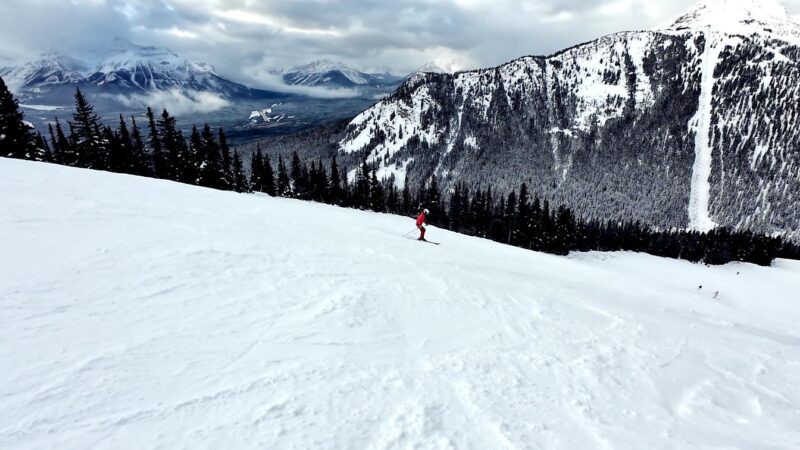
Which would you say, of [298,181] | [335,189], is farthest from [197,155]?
[298,181]

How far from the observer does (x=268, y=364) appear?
20.3 ft

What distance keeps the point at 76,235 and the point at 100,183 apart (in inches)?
439

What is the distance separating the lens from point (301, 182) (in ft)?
274

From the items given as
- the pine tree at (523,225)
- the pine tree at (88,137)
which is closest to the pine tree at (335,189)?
the pine tree at (88,137)

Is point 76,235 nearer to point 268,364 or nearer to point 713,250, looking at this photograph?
point 268,364

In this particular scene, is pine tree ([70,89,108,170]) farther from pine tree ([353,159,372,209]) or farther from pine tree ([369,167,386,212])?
pine tree ([369,167,386,212])

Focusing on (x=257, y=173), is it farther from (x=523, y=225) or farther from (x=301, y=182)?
(x=523, y=225)

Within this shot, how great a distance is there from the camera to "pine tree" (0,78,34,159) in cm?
4034

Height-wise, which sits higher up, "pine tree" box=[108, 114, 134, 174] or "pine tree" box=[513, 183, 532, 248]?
"pine tree" box=[108, 114, 134, 174]

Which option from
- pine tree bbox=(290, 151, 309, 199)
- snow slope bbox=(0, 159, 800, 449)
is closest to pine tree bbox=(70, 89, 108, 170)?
pine tree bbox=(290, 151, 309, 199)

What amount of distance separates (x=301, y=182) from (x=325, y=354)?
80328 mm

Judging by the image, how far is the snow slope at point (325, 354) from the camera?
192 inches

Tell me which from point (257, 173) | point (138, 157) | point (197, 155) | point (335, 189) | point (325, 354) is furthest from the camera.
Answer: point (335, 189)

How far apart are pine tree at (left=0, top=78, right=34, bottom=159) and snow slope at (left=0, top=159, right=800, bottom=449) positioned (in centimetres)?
4031
